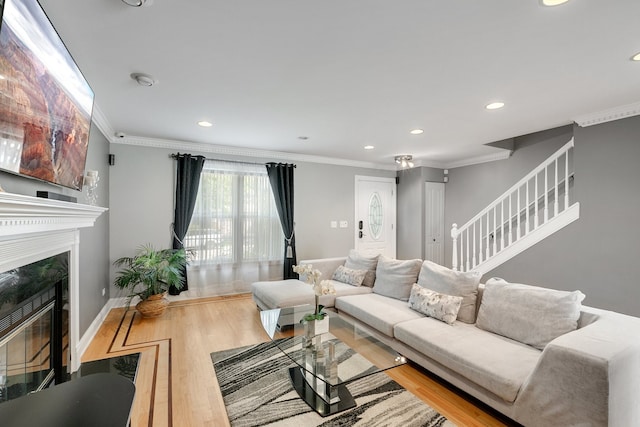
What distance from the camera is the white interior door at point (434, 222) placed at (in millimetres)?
5899

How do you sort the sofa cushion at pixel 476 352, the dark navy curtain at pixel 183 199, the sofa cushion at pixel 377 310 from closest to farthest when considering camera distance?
1. the sofa cushion at pixel 476 352
2. the sofa cushion at pixel 377 310
3. the dark navy curtain at pixel 183 199

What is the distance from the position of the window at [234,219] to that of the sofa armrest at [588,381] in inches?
155

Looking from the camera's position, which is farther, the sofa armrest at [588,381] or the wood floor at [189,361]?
the wood floor at [189,361]

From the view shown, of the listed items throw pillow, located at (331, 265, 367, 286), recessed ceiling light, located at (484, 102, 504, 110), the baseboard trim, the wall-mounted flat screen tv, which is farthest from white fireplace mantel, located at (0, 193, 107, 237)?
recessed ceiling light, located at (484, 102, 504, 110)

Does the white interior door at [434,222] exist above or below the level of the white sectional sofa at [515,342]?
above

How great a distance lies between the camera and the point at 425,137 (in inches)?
163

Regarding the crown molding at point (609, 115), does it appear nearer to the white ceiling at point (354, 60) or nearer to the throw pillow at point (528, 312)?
the white ceiling at point (354, 60)

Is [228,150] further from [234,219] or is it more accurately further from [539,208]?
[539,208]

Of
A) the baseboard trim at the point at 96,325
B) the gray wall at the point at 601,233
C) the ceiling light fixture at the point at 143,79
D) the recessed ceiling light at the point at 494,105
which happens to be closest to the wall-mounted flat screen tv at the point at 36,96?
the ceiling light fixture at the point at 143,79

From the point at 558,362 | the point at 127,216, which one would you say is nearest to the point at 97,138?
the point at 127,216

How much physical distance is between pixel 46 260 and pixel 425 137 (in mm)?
4183

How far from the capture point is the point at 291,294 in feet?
11.3

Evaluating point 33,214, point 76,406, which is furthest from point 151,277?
point 76,406

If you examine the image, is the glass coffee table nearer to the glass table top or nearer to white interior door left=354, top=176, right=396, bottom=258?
the glass table top
